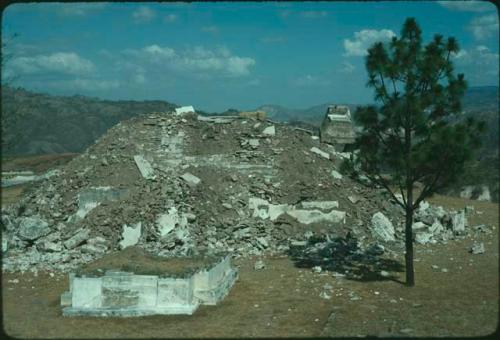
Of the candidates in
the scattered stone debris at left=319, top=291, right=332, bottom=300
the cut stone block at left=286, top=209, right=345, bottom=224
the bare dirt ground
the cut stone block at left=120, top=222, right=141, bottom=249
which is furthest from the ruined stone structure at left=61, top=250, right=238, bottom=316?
the cut stone block at left=286, top=209, right=345, bottom=224

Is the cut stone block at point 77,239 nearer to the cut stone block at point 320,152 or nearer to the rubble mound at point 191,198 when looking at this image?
the rubble mound at point 191,198

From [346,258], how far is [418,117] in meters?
5.63

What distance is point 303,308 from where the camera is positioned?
456 inches

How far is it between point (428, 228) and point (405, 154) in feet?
28.7

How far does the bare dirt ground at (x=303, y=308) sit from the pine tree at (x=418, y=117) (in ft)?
6.23

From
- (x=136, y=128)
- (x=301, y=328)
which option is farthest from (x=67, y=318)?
(x=136, y=128)

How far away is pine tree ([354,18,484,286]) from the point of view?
38.7 ft

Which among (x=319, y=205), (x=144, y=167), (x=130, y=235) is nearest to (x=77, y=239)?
(x=130, y=235)

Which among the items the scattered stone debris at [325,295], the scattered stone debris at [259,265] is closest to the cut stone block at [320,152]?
the scattered stone debris at [259,265]

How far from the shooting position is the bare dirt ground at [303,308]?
1005 cm

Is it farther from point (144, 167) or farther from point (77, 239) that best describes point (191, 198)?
point (77, 239)

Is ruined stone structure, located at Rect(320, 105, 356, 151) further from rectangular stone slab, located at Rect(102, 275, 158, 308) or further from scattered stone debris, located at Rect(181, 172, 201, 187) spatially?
rectangular stone slab, located at Rect(102, 275, 158, 308)

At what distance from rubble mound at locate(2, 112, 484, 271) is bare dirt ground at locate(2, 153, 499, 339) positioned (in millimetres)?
2461

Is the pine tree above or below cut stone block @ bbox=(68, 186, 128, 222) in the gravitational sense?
above
